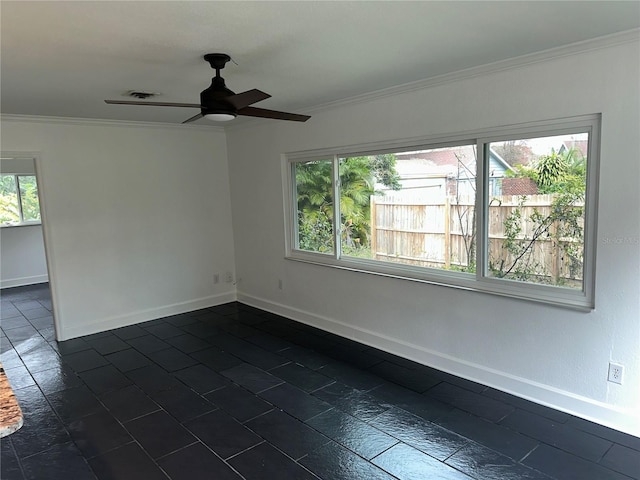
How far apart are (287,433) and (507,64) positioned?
2.79 m

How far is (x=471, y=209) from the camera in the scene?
325 centimetres

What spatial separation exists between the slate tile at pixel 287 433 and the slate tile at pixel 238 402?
8 cm

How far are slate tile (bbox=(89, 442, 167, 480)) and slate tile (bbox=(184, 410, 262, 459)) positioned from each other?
0.33m

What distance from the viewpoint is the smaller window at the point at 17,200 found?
7.02m

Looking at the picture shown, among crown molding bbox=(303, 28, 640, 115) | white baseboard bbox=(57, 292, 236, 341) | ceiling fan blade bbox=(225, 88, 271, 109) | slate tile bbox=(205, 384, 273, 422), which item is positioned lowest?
slate tile bbox=(205, 384, 273, 422)

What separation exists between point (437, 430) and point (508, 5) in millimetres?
2369

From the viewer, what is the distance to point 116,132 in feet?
15.1

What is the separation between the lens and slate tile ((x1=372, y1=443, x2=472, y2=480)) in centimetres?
223

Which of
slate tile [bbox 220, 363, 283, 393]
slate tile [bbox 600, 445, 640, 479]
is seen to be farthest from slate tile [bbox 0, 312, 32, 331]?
slate tile [bbox 600, 445, 640, 479]

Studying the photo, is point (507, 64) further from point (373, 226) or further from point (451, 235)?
point (373, 226)

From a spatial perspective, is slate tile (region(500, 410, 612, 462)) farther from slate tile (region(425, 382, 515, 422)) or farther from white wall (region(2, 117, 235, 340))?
white wall (region(2, 117, 235, 340))

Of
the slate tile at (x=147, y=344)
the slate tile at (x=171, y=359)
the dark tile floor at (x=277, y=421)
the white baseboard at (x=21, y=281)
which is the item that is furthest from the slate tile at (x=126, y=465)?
the white baseboard at (x=21, y=281)

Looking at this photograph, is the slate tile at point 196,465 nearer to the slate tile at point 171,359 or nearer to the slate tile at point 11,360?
the slate tile at point 171,359

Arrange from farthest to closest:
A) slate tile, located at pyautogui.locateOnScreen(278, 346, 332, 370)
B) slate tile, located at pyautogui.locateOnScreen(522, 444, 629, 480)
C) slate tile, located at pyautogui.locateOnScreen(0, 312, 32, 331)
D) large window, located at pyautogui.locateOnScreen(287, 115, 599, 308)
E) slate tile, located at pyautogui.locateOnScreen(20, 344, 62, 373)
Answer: slate tile, located at pyautogui.locateOnScreen(0, 312, 32, 331)
slate tile, located at pyautogui.locateOnScreen(20, 344, 62, 373)
slate tile, located at pyautogui.locateOnScreen(278, 346, 332, 370)
large window, located at pyautogui.locateOnScreen(287, 115, 599, 308)
slate tile, located at pyautogui.locateOnScreen(522, 444, 629, 480)
